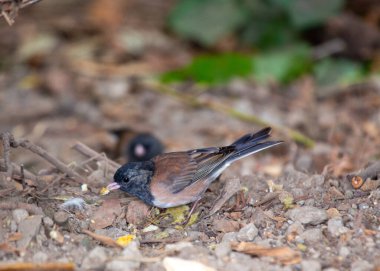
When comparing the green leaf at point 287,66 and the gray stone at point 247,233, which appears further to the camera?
the green leaf at point 287,66

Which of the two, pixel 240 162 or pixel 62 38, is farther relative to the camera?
pixel 62 38

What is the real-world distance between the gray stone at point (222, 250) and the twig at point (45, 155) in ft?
3.97

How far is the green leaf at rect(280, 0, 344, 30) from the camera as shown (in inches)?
300

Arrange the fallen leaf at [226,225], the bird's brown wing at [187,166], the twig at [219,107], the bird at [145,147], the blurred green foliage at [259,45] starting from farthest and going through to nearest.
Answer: the blurred green foliage at [259,45] → the twig at [219,107] → the bird at [145,147] → the bird's brown wing at [187,166] → the fallen leaf at [226,225]

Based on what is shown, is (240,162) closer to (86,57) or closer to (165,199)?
(165,199)

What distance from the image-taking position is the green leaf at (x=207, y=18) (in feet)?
26.5

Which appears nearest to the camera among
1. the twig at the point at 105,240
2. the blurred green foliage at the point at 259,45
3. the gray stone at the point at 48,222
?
the twig at the point at 105,240

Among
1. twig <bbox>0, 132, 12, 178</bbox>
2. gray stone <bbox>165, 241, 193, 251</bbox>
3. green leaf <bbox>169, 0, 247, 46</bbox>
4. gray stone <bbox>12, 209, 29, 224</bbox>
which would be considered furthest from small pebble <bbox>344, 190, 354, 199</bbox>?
green leaf <bbox>169, 0, 247, 46</bbox>

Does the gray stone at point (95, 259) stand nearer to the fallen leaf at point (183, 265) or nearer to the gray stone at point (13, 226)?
the fallen leaf at point (183, 265)

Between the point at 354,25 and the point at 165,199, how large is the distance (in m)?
4.21

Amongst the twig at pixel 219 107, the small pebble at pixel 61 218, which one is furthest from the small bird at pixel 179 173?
the twig at pixel 219 107

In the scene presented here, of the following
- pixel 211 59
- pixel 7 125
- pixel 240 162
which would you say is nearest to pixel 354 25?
pixel 211 59

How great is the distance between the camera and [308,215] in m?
4.30

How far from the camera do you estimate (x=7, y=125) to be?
744 cm
